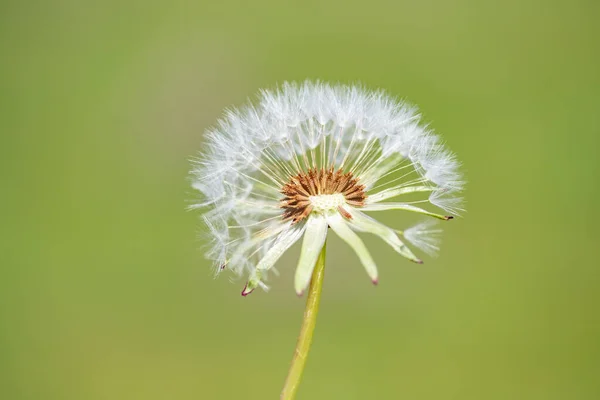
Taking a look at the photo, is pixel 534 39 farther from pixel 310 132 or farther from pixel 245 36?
pixel 310 132

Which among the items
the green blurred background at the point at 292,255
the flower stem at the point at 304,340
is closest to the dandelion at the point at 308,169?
the flower stem at the point at 304,340

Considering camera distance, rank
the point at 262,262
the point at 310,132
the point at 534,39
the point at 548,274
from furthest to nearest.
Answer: the point at 534,39, the point at 548,274, the point at 310,132, the point at 262,262

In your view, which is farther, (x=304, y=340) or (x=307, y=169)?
(x=307, y=169)

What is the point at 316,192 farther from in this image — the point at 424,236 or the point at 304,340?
the point at 304,340

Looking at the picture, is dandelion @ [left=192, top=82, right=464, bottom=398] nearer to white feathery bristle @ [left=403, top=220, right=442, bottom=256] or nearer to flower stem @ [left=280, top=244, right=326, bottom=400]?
white feathery bristle @ [left=403, top=220, right=442, bottom=256]

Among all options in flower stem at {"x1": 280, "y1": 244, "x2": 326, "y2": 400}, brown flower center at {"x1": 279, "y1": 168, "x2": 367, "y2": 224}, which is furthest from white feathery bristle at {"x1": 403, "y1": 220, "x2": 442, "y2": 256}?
flower stem at {"x1": 280, "y1": 244, "x2": 326, "y2": 400}

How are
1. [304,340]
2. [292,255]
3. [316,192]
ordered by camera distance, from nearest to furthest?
1. [304,340]
2. [316,192]
3. [292,255]

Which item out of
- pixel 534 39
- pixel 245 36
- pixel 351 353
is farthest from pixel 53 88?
pixel 534 39

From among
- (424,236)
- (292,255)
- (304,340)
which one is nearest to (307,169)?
(424,236)
